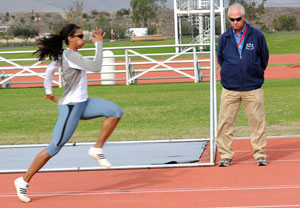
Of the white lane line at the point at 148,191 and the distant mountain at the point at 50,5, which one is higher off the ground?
the white lane line at the point at 148,191

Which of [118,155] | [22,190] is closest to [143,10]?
[118,155]

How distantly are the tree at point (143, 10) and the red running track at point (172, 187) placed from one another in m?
81.3

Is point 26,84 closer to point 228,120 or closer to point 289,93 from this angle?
point 289,93

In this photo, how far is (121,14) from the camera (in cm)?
10988

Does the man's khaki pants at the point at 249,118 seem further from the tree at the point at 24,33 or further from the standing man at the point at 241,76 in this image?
the tree at the point at 24,33

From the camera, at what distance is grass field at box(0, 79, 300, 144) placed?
13.2 meters

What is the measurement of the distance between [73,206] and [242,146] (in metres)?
4.38

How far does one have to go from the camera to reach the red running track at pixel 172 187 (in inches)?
285

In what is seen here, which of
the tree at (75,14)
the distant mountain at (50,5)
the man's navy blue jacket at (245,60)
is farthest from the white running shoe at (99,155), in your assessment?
the distant mountain at (50,5)

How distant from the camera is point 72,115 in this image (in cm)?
755

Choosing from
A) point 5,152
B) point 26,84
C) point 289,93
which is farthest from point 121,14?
point 5,152

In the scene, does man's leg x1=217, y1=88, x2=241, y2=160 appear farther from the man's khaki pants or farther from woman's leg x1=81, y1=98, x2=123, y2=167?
woman's leg x1=81, y1=98, x2=123, y2=167

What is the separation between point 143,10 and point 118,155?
269 feet

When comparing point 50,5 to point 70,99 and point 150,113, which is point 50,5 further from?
point 70,99
